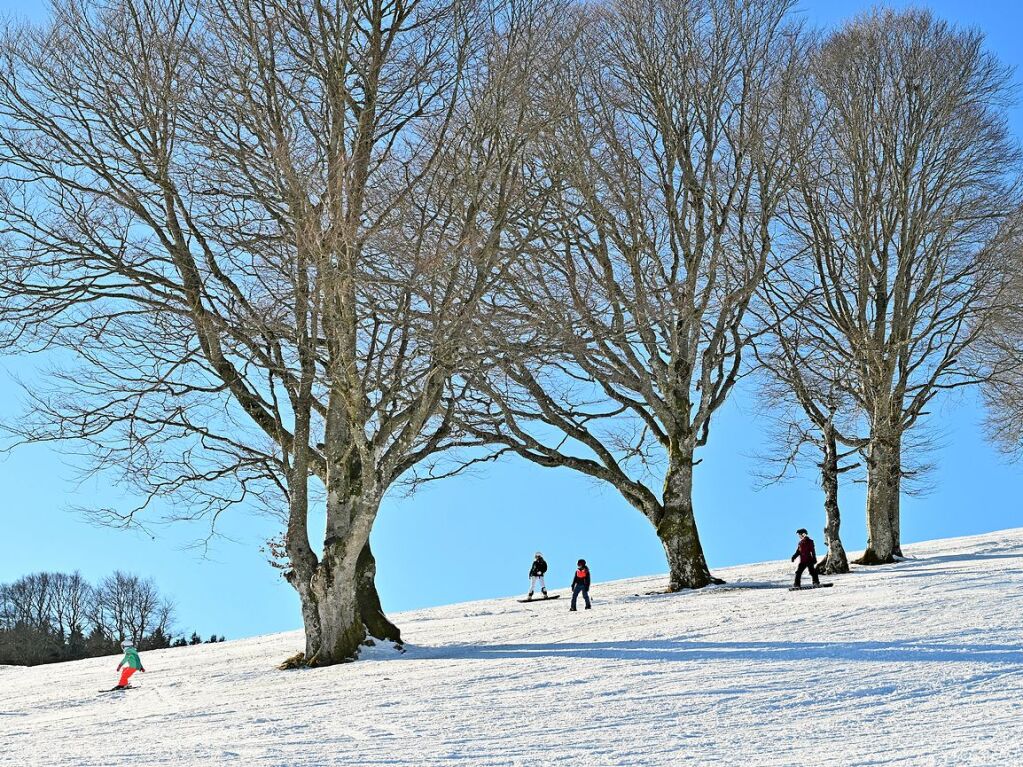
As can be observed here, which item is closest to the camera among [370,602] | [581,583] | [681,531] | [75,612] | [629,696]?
[629,696]

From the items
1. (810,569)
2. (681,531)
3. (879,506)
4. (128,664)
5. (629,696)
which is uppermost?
(879,506)

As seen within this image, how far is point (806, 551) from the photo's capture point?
21.0 m

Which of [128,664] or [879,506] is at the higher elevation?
[879,506]

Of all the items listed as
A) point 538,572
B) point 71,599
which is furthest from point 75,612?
point 538,572

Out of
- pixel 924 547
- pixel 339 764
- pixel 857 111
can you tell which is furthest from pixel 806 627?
pixel 924 547

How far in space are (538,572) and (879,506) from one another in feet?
28.8

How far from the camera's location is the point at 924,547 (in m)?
33.1

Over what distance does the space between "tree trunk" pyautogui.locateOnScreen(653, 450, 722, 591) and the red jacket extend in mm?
2874

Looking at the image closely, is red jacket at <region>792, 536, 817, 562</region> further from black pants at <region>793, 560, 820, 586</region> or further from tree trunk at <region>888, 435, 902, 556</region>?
tree trunk at <region>888, 435, 902, 556</region>

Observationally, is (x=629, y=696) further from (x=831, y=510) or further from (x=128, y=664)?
(x=831, y=510)

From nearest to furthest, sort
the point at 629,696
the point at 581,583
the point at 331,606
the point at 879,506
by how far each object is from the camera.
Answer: the point at 629,696 → the point at 331,606 → the point at 581,583 → the point at 879,506

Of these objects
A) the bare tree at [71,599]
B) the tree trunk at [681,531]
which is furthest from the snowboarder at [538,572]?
the bare tree at [71,599]

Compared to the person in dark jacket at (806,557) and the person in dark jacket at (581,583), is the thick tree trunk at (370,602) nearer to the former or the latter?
the person in dark jacket at (581,583)

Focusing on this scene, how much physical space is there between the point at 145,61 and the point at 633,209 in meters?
10.5
